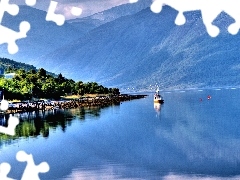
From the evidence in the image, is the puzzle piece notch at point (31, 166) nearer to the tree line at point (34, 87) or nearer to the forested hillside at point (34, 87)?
the forested hillside at point (34, 87)

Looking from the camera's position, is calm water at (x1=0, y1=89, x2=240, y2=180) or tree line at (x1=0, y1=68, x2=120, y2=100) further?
tree line at (x1=0, y1=68, x2=120, y2=100)

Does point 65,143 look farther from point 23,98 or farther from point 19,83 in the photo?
point 19,83

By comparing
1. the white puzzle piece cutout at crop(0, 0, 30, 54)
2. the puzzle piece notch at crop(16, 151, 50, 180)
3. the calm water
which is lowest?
the calm water

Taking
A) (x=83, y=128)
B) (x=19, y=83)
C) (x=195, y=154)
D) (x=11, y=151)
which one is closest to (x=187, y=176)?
(x=195, y=154)

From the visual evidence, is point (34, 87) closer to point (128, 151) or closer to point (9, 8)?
point (128, 151)

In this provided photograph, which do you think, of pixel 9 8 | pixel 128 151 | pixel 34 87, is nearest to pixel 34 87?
pixel 34 87

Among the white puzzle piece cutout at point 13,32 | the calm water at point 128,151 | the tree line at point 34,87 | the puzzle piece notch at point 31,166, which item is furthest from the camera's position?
the tree line at point 34,87

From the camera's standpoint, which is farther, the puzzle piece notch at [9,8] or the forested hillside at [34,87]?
the forested hillside at [34,87]

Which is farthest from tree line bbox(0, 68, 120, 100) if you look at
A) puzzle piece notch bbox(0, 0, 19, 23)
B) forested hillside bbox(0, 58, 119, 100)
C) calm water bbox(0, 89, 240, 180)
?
puzzle piece notch bbox(0, 0, 19, 23)

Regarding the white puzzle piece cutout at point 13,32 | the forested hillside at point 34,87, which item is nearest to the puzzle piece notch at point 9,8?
the white puzzle piece cutout at point 13,32

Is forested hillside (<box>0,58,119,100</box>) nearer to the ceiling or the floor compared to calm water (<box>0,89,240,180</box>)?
nearer to the ceiling

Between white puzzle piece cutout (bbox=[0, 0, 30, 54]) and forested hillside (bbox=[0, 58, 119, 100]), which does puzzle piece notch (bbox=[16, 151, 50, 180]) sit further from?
forested hillside (bbox=[0, 58, 119, 100])
